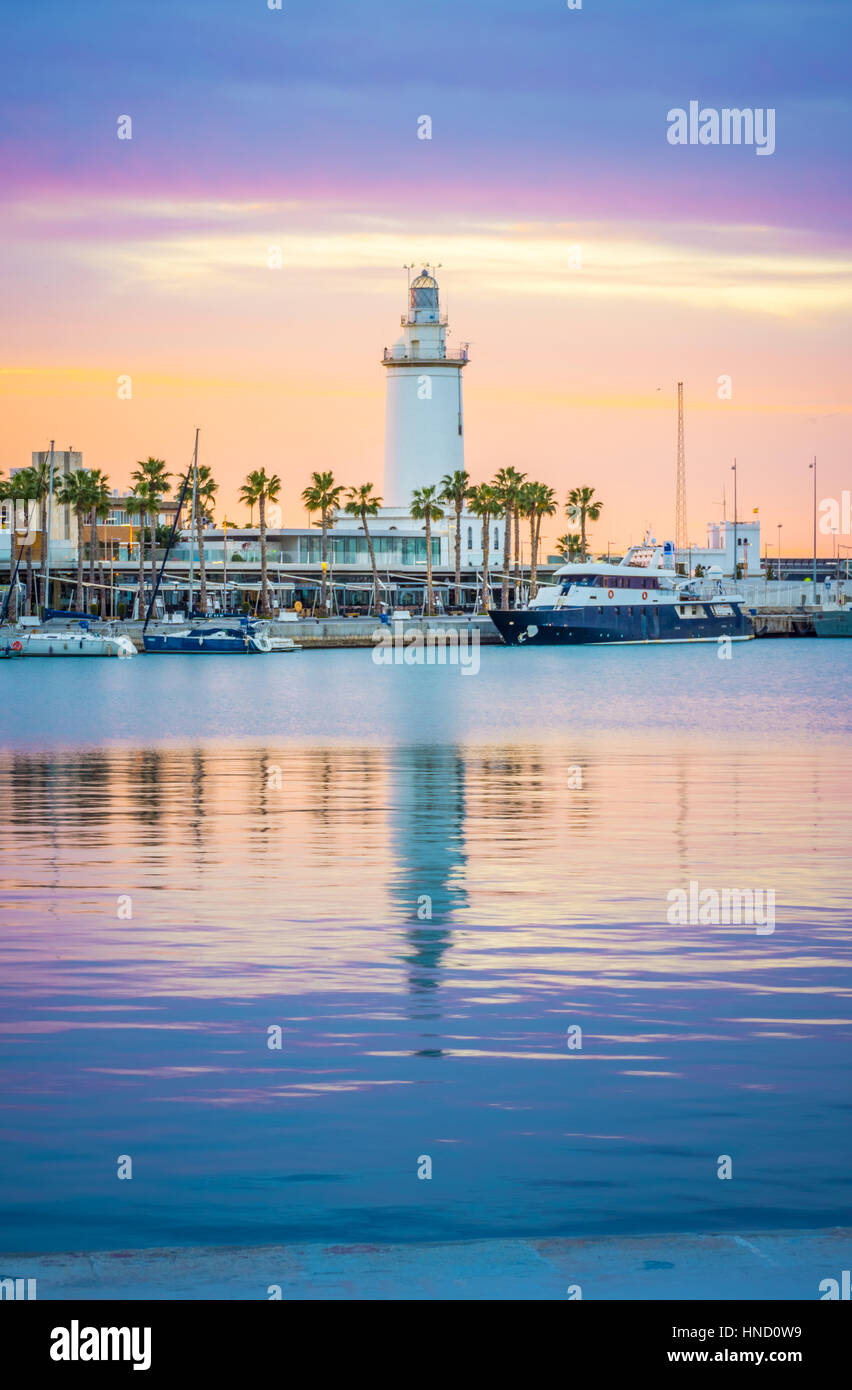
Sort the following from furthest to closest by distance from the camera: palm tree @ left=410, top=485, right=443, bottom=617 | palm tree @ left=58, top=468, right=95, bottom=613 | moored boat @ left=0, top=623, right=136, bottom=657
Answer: palm tree @ left=410, top=485, right=443, bottom=617 < palm tree @ left=58, top=468, right=95, bottom=613 < moored boat @ left=0, top=623, right=136, bottom=657

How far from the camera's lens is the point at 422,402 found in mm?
164000

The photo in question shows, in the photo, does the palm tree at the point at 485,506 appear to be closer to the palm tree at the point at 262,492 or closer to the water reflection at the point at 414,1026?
the palm tree at the point at 262,492

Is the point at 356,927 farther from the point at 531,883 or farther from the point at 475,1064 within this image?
the point at 475,1064

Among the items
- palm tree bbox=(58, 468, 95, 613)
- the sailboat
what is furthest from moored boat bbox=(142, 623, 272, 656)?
palm tree bbox=(58, 468, 95, 613)

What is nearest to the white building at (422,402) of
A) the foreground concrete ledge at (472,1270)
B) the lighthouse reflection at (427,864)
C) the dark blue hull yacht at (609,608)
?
the dark blue hull yacht at (609,608)

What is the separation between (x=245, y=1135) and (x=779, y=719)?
50.5 meters

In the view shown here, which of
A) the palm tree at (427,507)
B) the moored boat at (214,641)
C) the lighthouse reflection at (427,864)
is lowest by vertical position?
the moored boat at (214,641)

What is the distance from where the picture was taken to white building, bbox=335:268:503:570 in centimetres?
16225

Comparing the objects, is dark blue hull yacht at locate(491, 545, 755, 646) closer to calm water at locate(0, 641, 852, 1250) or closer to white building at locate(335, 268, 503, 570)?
white building at locate(335, 268, 503, 570)

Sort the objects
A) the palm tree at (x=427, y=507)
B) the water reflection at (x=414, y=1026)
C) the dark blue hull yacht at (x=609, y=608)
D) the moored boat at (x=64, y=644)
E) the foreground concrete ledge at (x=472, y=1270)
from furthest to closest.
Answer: the palm tree at (x=427, y=507) → the dark blue hull yacht at (x=609, y=608) → the moored boat at (x=64, y=644) → the water reflection at (x=414, y=1026) → the foreground concrete ledge at (x=472, y=1270)

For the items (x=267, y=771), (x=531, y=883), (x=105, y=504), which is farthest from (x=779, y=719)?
(x=105, y=504)

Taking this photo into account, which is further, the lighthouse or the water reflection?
the lighthouse

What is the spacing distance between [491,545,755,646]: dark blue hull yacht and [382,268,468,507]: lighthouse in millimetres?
17925

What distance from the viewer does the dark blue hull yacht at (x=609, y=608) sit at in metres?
154
